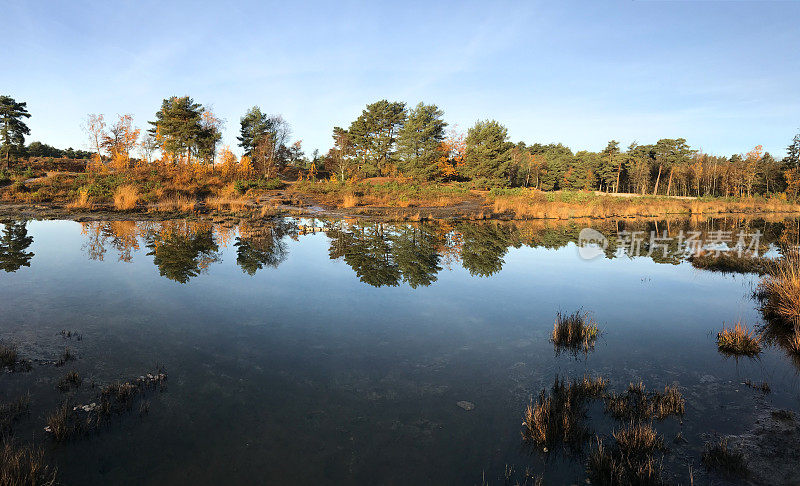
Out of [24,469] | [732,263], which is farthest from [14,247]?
[732,263]

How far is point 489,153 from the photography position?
182 feet

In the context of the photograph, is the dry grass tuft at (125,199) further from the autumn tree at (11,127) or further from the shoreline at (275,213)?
the autumn tree at (11,127)

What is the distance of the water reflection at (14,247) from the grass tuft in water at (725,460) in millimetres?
16374

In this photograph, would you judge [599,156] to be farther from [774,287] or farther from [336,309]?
[336,309]

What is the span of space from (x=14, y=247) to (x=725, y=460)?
20693 mm

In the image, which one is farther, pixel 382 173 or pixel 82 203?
pixel 382 173

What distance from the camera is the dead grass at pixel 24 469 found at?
325cm

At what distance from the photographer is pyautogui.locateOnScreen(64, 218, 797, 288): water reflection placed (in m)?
13.1

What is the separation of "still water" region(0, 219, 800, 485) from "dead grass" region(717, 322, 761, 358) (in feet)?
0.75

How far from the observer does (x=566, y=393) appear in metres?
5.38

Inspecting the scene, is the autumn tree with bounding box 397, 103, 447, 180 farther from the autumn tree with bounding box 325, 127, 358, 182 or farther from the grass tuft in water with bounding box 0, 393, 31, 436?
the grass tuft in water with bounding box 0, 393, 31, 436

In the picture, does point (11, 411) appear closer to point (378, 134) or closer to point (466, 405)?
point (466, 405)

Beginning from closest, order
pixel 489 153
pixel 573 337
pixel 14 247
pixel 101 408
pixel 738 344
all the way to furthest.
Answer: pixel 101 408 < pixel 738 344 < pixel 573 337 < pixel 14 247 < pixel 489 153
